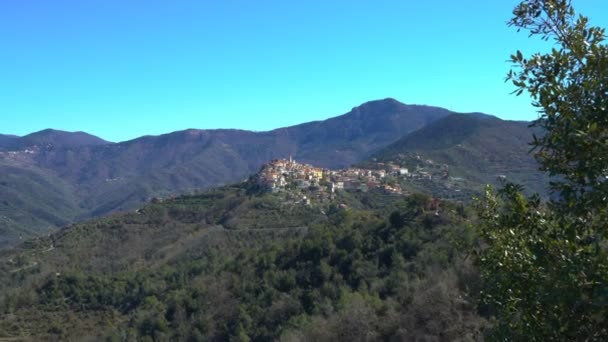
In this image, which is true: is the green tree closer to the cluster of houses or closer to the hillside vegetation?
the hillside vegetation

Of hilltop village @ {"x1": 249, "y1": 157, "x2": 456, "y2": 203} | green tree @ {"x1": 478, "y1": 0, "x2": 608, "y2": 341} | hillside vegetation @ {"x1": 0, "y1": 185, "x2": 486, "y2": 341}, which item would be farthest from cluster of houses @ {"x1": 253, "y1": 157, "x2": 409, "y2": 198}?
green tree @ {"x1": 478, "y1": 0, "x2": 608, "y2": 341}

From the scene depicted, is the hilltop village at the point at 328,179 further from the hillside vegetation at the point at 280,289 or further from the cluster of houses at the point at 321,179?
the hillside vegetation at the point at 280,289

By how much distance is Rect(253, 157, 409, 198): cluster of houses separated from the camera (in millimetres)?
70562

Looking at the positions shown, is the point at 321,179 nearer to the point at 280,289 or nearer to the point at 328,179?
the point at 328,179

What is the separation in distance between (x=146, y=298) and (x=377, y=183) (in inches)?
1723

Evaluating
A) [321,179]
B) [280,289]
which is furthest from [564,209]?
[321,179]

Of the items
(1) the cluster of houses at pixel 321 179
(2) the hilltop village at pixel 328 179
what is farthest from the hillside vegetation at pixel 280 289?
(1) the cluster of houses at pixel 321 179

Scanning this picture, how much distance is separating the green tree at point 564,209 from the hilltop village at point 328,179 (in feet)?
200

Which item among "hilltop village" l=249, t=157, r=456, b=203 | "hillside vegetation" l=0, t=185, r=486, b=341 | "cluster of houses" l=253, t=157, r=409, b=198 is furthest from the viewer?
"cluster of houses" l=253, t=157, r=409, b=198

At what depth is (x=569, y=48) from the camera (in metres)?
3.36

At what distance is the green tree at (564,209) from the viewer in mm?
2934

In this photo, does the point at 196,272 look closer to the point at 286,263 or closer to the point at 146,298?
the point at 146,298

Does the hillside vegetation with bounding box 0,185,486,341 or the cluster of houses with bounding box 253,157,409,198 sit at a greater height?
the cluster of houses with bounding box 253,157,409,198

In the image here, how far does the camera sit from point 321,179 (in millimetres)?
78500
